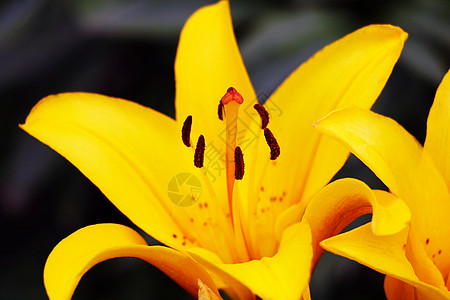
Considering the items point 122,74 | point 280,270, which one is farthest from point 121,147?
point 122,74

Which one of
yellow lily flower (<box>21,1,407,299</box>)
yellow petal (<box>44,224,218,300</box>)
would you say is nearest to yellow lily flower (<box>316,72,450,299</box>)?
yellow lily flower (<box>21,1,407,299</box>)

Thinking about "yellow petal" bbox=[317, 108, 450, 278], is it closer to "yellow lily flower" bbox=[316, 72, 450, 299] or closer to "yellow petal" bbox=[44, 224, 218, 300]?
"yellow lily flower" bbox=[316, 72, 450, 299]

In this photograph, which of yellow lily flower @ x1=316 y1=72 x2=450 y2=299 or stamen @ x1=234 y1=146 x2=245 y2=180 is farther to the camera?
stamen @ x1=234 y1=146 x2=245 y2=180

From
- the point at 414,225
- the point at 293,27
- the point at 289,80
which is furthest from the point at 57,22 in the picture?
the point at 414,225

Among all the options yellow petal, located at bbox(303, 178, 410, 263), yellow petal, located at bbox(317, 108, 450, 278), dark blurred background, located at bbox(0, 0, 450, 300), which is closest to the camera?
yellow petal, located at bbox(303, 178, 410, 263)

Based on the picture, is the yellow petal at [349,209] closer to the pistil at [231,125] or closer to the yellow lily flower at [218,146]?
the yellow lily flower at [218,146]

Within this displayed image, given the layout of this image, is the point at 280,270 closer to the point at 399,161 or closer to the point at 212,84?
the point at 399,161
